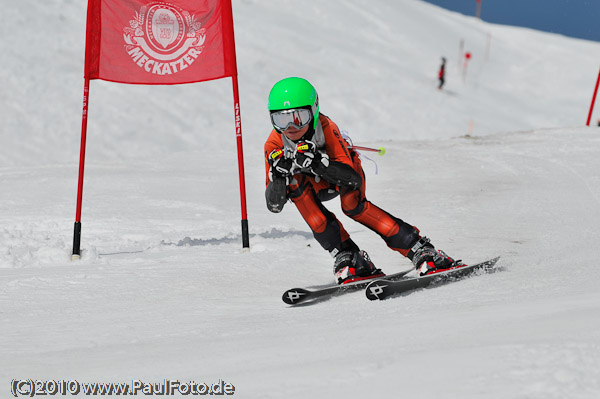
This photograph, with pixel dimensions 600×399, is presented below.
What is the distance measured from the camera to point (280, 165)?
14.4ft

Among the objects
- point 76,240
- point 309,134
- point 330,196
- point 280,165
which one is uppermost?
point 309,134

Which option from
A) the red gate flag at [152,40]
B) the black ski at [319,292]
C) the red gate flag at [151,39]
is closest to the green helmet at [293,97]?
the black ski at [319,292]

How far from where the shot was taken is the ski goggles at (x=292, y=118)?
175 inches

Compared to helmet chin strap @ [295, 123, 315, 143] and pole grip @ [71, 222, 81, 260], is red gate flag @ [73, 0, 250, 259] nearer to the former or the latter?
pole grip @ [71, 222, 81, 260]

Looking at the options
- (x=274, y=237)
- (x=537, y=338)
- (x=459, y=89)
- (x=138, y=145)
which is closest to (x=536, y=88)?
(x=459, y=89)

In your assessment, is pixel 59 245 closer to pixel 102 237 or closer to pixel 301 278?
pixel 102 237

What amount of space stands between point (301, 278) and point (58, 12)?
2561cm

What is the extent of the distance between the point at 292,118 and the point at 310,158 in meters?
0.36

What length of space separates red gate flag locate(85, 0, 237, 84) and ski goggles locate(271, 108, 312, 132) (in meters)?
1.95

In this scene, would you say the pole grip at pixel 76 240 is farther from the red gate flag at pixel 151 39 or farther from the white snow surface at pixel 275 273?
the red gate flag at pixel 151 39

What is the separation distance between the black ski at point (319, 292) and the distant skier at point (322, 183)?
A: 0.50ft

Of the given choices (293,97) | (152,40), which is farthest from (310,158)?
(152,40)

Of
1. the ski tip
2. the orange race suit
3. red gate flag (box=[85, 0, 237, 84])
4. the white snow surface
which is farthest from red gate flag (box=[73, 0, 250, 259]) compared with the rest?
the ski tip

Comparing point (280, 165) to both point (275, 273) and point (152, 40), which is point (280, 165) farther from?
point (152, 40)
